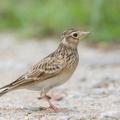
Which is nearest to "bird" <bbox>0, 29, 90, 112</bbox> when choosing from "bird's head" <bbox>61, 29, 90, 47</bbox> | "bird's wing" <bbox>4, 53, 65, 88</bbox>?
"bird's wing" <bbox>4, 53, 65, 88</bbox>

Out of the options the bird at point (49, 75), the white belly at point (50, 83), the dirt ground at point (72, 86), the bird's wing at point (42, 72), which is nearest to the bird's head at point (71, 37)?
the bird at point (49, 75)

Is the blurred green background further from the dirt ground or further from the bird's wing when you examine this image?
the bird's wing

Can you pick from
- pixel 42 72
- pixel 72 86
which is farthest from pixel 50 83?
pixel 72 86

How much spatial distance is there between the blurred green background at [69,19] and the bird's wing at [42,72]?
614 centimetres

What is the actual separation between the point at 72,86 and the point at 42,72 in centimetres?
248

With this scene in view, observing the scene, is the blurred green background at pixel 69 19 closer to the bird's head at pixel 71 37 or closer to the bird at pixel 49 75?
the bird's head at pixel 71 37

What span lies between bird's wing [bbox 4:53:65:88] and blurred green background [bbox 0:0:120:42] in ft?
20.1

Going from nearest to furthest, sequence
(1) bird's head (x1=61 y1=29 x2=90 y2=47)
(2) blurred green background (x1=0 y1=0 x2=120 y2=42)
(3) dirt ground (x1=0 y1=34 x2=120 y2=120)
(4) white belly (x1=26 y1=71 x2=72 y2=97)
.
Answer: (3) dirt ground (x1=0 y1=34 x2=120 y2=120), (4) white belly (x1=26 y1=71 x2=72 y2=97), (1) bird's head (x1=61 y1=29 x2=90 y2=47), (2) blurred green background (x1=0 y1=0 x2=120 y2=42)

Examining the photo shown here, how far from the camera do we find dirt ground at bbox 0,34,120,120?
599 cm

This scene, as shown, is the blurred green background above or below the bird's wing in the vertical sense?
above

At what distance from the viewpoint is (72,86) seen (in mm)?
8867

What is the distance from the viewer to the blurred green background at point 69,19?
501 inches

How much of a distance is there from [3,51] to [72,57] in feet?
20.1

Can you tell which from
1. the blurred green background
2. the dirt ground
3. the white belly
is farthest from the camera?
the blurred green background
